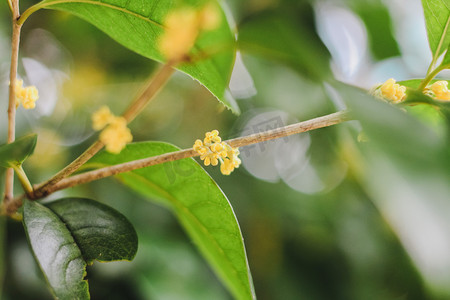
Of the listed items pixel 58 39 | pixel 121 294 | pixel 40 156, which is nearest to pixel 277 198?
pixel 121 294

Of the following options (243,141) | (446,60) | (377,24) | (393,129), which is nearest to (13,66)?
(243,141)

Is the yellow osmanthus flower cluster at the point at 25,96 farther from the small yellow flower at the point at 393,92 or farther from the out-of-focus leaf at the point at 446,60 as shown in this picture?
the out-of-focus leaf at the point at 446,60

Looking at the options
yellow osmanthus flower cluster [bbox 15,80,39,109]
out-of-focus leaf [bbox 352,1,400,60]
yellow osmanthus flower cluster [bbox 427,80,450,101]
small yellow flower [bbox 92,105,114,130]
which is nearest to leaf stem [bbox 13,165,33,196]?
yellow osmanthus flower cluster [bbox 15,80,39,109]

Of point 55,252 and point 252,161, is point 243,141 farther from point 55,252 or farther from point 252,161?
point 252,161

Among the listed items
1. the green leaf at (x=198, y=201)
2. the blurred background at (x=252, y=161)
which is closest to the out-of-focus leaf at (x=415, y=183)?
the green leaf at (x=198, y=201)

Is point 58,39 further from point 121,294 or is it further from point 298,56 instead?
point 298,56

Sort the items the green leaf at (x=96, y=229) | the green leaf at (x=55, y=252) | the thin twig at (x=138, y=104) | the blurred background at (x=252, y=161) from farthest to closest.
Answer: the blurred background at (x=252, y=161) < the green leaf at (x=96, y=229) < the green leaf at (x=55, y=252) < the thin twig at (x=138, y=104)

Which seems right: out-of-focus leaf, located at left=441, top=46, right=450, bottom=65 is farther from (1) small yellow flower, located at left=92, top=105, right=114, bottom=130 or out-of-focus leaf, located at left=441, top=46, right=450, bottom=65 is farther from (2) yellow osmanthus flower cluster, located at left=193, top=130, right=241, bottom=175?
(1) small yellow flower, located at left=92, top=105, right=114, bottom=130
